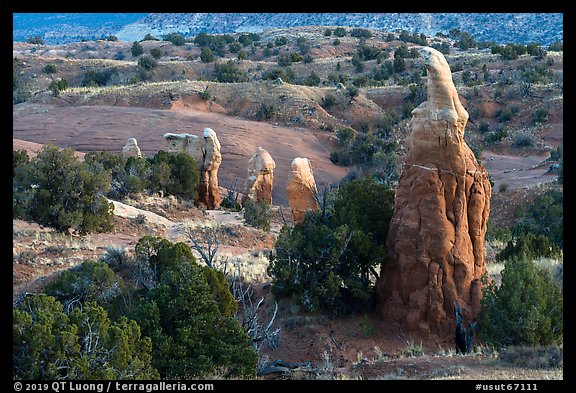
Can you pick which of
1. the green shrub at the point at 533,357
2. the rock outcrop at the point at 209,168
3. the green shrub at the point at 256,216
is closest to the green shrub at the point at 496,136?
the rock outcrop at the point at 209,168

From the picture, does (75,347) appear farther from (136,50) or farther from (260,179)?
(136,50)

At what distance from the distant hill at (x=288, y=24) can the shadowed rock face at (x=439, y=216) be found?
82441 mm

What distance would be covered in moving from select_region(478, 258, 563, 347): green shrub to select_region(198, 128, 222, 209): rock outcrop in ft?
53.6

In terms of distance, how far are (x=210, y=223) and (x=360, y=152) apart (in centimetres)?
1957

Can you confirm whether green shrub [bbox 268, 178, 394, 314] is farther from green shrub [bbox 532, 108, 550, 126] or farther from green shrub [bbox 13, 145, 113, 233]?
green shrub [bbox 532, 108, 550, 126]

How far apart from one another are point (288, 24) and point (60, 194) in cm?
10373

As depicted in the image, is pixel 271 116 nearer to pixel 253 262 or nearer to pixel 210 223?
pixel 210 223

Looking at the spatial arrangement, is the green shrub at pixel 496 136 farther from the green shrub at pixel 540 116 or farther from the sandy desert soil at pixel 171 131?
the sandy desert soil at pixel 171 131

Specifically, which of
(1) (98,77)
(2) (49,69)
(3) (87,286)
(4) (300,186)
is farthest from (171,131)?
(3) (87,286)

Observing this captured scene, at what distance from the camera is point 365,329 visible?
39.6 feet

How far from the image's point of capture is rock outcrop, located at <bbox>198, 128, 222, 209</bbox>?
2545 cm

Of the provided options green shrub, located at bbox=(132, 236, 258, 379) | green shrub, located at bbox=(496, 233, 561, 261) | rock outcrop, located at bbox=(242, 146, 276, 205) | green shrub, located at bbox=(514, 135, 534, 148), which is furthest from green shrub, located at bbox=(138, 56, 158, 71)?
green shrub, located at bbox=(132, 236, 258, 379)
